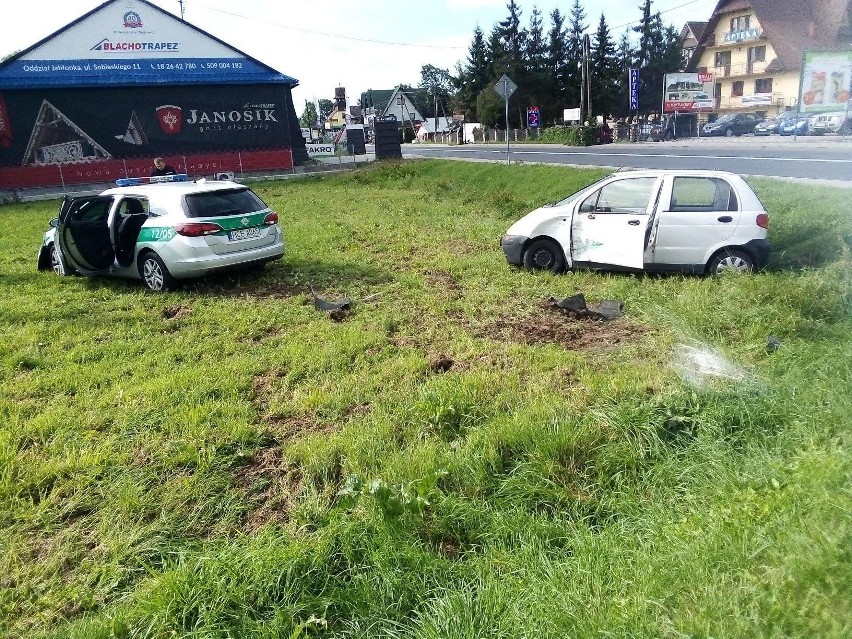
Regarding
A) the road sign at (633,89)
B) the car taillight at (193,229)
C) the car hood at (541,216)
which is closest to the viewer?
the car taillight at (193,229)

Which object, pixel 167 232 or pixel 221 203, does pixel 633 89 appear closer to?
pixel 221 203

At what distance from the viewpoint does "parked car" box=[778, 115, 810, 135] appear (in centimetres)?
3065

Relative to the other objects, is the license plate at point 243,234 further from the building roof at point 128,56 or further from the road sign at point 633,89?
the road sign at point 633,89

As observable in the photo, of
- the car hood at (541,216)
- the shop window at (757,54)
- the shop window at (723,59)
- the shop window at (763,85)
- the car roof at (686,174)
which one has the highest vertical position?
the shop window at (723,59)

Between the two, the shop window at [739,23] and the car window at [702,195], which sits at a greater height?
the shop window at [739,23]

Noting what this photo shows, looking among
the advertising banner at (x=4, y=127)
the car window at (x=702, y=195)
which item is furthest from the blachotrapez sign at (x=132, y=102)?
the car window at (x=702, y=195)

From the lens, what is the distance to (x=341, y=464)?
404cm

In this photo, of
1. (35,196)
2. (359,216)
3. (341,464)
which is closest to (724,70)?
(359,216)

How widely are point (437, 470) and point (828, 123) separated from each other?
3461 centimetres

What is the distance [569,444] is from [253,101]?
29443 millimetres

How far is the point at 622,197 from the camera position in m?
8.37

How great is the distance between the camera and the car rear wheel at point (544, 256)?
8.93 metres

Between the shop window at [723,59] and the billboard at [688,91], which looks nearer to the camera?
the shop window at [723,59]

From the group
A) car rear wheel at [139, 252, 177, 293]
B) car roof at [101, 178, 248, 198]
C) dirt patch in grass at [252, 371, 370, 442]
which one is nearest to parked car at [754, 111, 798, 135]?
car roof at [101, 178, 248, 198]
